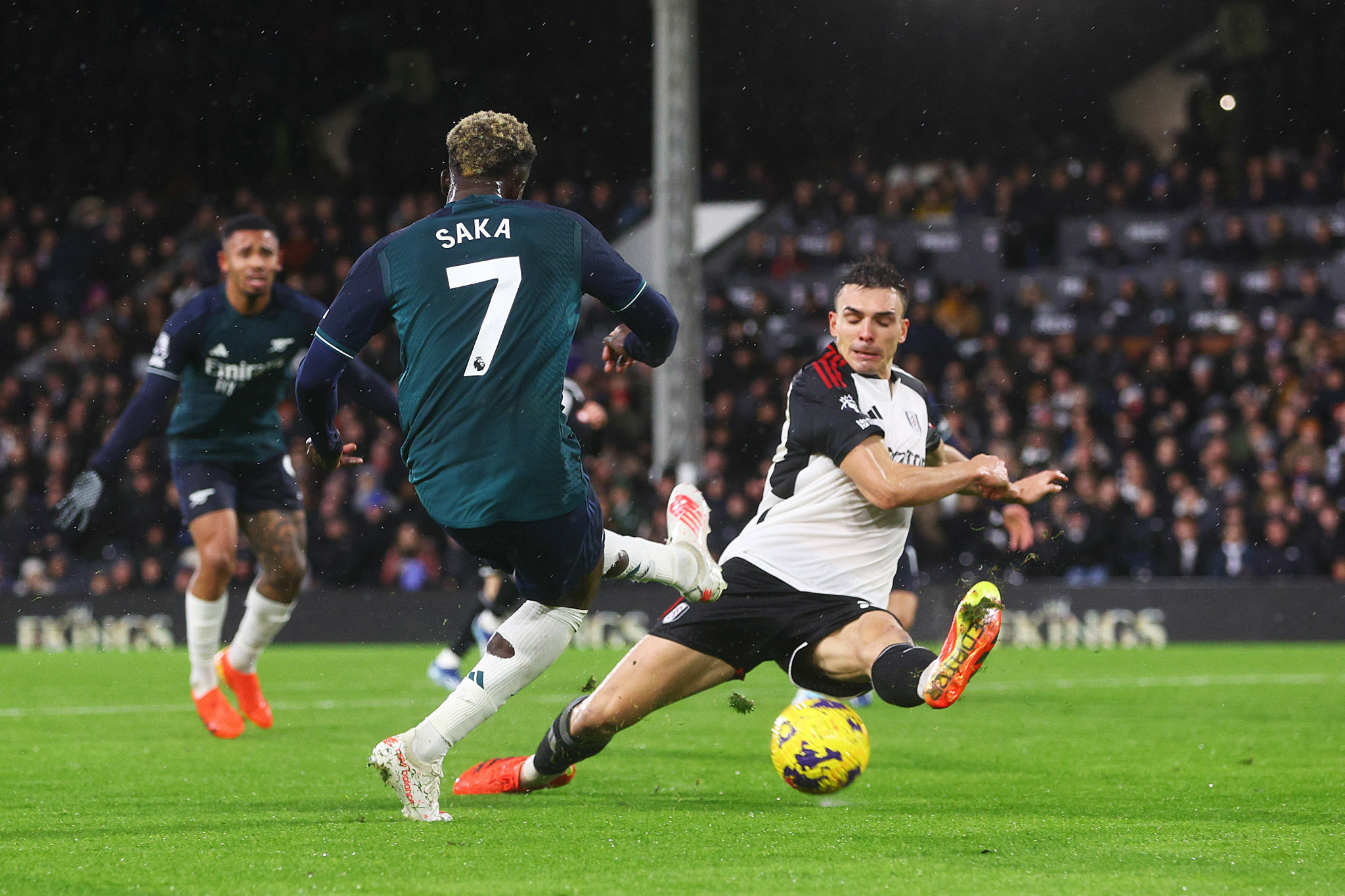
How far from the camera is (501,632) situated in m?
5.03

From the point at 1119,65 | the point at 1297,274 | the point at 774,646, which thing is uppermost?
the point at 1119,65

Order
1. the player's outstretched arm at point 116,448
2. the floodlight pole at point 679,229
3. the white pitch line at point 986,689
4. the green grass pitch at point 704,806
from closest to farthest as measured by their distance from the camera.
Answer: the green grass pitch at point 704,806, the player's outstretched arm at point 116,448, the white pitch line at point 986,689, the floodlight pole at point 679,229

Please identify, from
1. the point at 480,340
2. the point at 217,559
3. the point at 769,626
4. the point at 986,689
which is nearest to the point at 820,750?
the point at 769,626

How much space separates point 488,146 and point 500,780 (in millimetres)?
2254

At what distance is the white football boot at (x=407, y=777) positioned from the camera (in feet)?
15.8

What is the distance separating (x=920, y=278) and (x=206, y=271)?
9113mm

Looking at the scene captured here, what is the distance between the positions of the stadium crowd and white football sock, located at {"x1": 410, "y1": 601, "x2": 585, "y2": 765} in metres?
9.23

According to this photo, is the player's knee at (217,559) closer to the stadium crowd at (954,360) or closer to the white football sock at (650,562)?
the white football sock at (650,562)

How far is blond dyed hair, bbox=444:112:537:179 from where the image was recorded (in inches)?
188

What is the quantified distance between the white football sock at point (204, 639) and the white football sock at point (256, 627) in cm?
11

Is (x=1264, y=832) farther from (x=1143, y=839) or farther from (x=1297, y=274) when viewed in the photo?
(x=1297, y=274)

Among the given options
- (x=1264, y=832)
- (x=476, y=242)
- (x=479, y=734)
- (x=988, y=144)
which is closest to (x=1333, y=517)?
(x=988, y=144)

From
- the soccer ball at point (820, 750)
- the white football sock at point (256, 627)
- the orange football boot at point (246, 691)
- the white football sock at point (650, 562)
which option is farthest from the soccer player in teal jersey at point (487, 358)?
the orange football boot at point (246, 691)

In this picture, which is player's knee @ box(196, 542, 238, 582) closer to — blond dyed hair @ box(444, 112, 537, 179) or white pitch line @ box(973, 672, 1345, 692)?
blond dyed hair @ box(444, 112, 537, 179)
